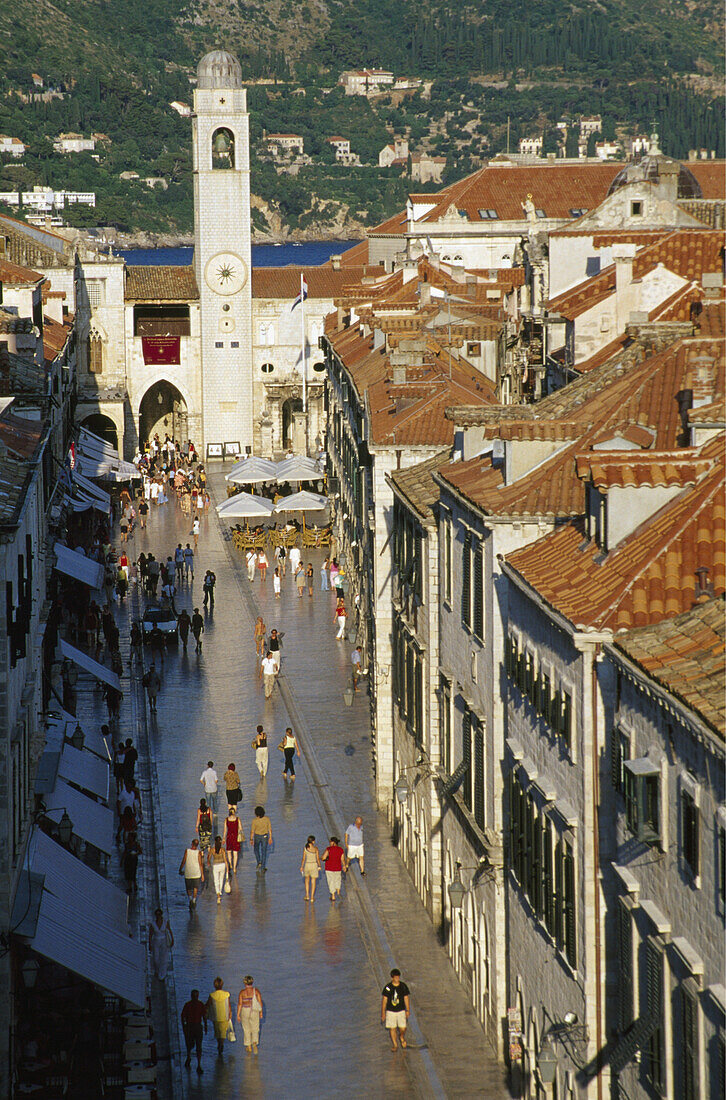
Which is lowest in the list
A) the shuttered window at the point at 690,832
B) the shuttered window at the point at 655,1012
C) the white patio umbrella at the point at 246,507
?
the white patio umbrella at the point at 246,507

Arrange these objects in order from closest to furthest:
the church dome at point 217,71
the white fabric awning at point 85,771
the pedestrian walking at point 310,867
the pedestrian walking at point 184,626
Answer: the pedestrian walking at point 310,867 < the white fabric awning at point 85,771 < the pedestrian walking at point 184,626 < the church dome at point 217,71

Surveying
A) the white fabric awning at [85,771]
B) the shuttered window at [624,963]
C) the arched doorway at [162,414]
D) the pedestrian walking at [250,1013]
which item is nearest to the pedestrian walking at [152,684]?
the white fabric awning at [85,771]

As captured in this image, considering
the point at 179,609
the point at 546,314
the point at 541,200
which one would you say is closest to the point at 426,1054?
the point at 546,314

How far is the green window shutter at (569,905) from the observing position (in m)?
20.6

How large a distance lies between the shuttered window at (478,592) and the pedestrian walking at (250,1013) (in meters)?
6.07

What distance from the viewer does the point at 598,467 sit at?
851 inches

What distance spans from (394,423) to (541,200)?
55.8 meters

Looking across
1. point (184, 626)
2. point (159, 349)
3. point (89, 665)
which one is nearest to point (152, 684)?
point (89, 665)

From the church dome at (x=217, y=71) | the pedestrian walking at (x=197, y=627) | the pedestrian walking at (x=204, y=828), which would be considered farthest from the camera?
the church dome at (x=217, y=71)

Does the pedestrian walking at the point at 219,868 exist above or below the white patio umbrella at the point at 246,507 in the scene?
below

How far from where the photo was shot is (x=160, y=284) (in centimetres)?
9844

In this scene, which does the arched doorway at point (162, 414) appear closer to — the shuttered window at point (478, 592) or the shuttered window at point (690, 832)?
the shuttered window at point (478, 592)

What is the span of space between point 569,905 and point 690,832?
4416mm

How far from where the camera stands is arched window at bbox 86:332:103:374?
96.1m
